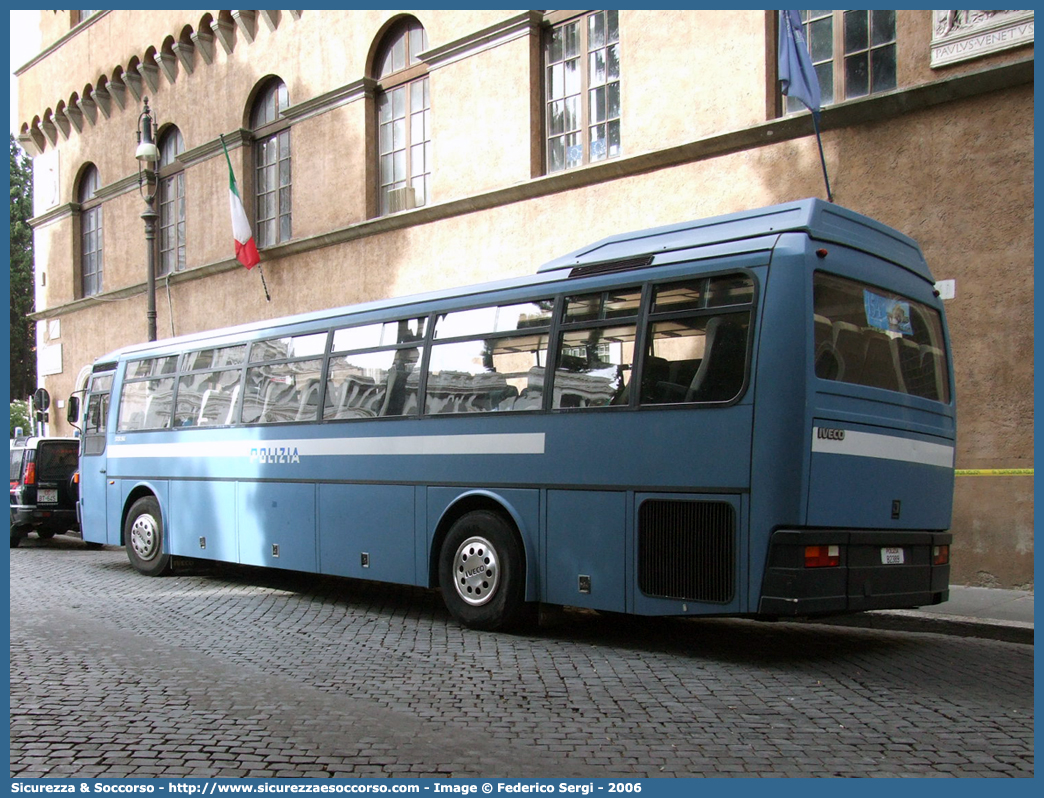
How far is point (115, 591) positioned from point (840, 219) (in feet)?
28.9

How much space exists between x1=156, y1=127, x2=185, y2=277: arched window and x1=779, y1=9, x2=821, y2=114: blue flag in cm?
1685

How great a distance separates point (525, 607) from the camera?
9.12 metres

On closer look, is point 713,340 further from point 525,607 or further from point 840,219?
point 525,607

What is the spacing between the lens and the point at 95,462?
15.2m

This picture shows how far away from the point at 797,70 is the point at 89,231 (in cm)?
2289

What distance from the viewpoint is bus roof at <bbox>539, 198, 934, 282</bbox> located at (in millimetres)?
7738

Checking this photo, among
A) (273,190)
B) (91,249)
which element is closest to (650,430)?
(273,190)

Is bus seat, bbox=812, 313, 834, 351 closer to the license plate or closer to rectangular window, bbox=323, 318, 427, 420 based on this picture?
the license plate

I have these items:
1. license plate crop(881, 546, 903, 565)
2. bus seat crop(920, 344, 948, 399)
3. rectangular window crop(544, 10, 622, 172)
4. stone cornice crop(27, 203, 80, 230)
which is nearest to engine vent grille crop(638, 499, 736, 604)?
license plate crop(881, 546, 903, 565)

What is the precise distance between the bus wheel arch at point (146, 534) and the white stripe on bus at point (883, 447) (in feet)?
30.5

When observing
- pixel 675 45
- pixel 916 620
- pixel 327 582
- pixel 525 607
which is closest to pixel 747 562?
pixel 525 607

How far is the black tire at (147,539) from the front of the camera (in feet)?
45.5

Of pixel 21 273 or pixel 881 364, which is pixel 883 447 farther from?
pixel 21 273

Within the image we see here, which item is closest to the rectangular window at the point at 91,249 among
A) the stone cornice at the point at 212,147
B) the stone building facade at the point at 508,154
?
the stone building facade at the point at 508,154
